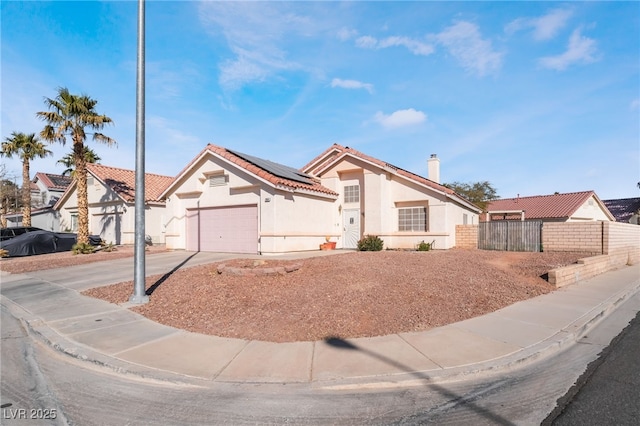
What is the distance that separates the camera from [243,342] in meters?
5.66

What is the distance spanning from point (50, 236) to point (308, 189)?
14896mm

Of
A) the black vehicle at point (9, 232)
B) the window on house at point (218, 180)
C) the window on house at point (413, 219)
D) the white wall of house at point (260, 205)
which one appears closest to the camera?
the white wall of house at point (260, 205)

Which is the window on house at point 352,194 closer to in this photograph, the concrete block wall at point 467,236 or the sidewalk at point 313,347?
the concrete block wall at point 467,236

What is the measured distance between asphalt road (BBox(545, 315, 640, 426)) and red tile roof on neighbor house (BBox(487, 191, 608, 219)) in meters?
25.6

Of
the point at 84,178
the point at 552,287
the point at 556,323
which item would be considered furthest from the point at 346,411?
the point at 84,178

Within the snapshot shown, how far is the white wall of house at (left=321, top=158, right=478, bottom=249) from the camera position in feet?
61.0

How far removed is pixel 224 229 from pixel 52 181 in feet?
115

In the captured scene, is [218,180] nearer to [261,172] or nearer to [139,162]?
[261,172]

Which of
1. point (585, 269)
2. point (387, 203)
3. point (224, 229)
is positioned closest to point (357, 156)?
point (387, 203)

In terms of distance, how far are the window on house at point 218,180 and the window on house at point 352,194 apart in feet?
22.4

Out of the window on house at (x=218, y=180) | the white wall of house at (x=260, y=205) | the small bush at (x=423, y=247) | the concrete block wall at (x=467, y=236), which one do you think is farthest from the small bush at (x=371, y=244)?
the window on house at (x=218, y=180)

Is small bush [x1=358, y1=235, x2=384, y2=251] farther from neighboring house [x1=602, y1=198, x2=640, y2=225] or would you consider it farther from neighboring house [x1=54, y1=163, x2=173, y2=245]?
neighboring house [x1=602, y1=198, x2=640, y2=225]

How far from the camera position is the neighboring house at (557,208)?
30.6 m

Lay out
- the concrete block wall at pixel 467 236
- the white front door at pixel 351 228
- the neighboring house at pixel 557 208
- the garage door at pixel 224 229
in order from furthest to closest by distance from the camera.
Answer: the neighboring house at pixel 557 208 < the white front door at pixel 351 228 < the concrete block wall at pixel 467 236 < the garage door at pixel 224 229
